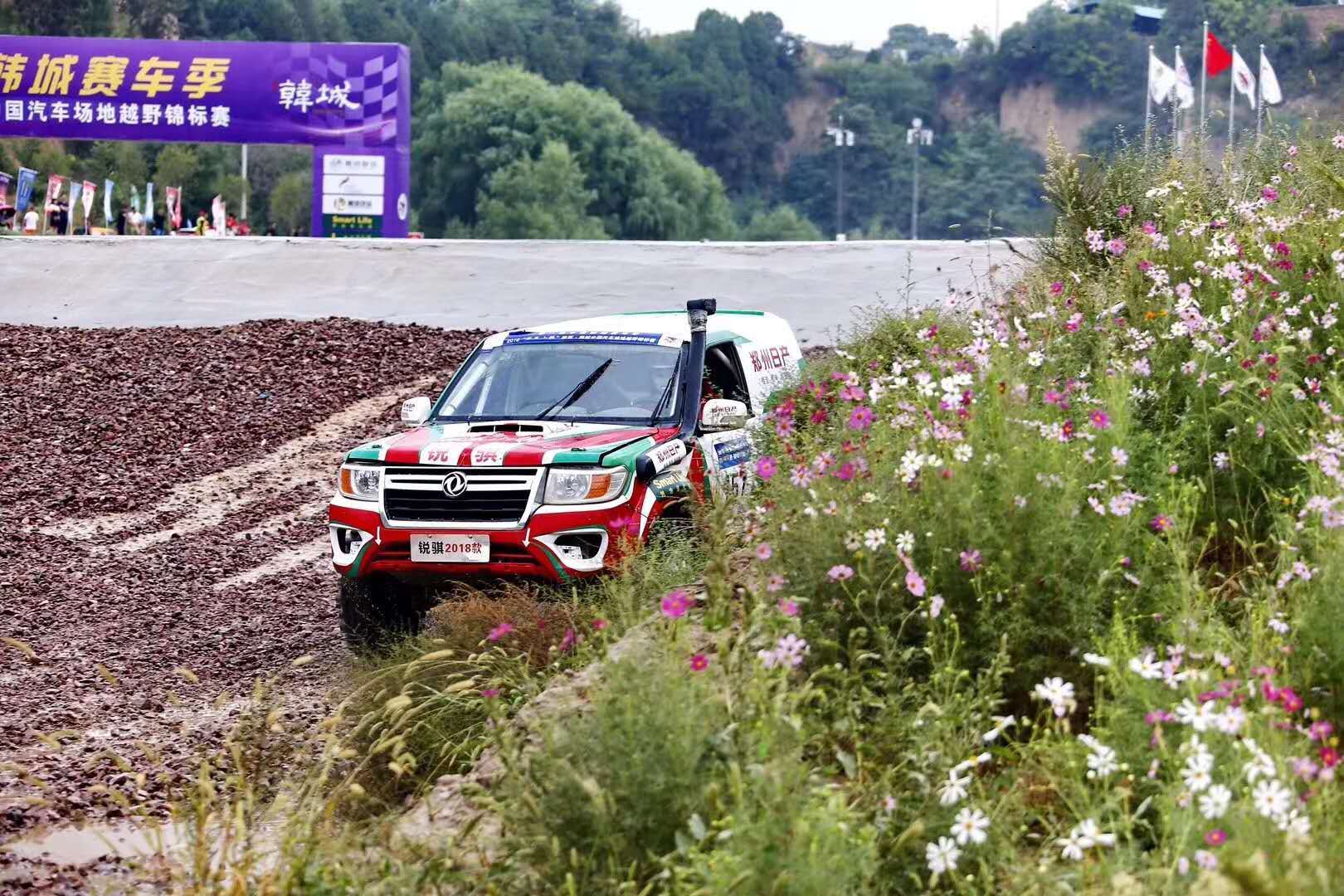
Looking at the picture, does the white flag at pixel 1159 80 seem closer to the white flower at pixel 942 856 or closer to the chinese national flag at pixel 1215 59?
the chinese national flag at pixel 1215 59

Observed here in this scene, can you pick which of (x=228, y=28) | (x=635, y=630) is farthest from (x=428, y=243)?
(x=228, y=28)

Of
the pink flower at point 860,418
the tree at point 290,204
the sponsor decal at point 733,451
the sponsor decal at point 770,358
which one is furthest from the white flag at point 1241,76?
the pink flower at point 860,418

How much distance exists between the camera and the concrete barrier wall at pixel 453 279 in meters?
21.9

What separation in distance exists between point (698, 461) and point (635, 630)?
4322 millimetres

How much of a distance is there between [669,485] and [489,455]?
94cm

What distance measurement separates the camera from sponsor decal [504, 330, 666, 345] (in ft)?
34.3

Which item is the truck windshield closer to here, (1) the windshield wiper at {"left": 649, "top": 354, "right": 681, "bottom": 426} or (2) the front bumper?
(1) the windshield wiper at {"left": 649, "top": 354, "right": 681, "bottom": 426}

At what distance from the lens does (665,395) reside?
396 inches

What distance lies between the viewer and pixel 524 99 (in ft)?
330

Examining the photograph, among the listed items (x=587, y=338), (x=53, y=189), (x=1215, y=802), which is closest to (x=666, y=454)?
(x=587, y=338)

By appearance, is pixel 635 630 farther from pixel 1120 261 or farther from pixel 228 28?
pixel 228 28

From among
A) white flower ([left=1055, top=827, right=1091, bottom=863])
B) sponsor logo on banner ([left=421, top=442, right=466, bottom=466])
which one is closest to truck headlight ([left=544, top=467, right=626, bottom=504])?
sponsor logo on banner ([left=421, top=442, right=466, bottom=466])

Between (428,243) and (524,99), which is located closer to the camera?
(428,243)

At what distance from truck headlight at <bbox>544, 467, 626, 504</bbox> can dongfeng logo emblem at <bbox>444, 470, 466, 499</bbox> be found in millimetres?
436
